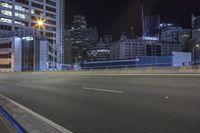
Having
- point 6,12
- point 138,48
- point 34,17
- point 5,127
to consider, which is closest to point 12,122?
point 5,127

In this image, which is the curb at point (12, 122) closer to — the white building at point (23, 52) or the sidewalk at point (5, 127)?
the sidewalk at point (5, 127)

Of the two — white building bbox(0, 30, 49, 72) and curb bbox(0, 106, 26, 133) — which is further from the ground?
white building bbox(0, 30, 49, 72)

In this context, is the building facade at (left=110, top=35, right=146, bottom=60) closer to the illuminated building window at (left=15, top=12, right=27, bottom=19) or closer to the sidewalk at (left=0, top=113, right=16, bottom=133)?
the illuminated building window at (left=15, top=12, right=27, bottom=19)

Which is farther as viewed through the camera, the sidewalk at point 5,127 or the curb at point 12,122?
the sidewalk at point 5,127

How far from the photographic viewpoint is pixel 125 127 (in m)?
7.73

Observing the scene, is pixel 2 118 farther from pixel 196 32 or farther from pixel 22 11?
pixel 196 32

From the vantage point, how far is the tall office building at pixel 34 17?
426ft

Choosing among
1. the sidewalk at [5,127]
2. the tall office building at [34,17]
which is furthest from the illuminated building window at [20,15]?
the sidewalk at [5,127]

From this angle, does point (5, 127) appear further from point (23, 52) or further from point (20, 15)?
point (20, 15)

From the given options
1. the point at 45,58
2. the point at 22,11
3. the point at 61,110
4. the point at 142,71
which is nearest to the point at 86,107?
the point at 61,110

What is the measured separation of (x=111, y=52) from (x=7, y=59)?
7752 centimetres

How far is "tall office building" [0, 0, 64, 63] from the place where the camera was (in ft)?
426

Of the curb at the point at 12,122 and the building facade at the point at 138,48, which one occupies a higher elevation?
the building facade at the point at 138,48

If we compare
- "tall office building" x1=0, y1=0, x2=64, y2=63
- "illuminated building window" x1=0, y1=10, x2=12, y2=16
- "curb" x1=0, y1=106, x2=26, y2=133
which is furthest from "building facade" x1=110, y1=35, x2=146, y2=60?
"curb" x1=0, y1=106, x2=26, y2=133
